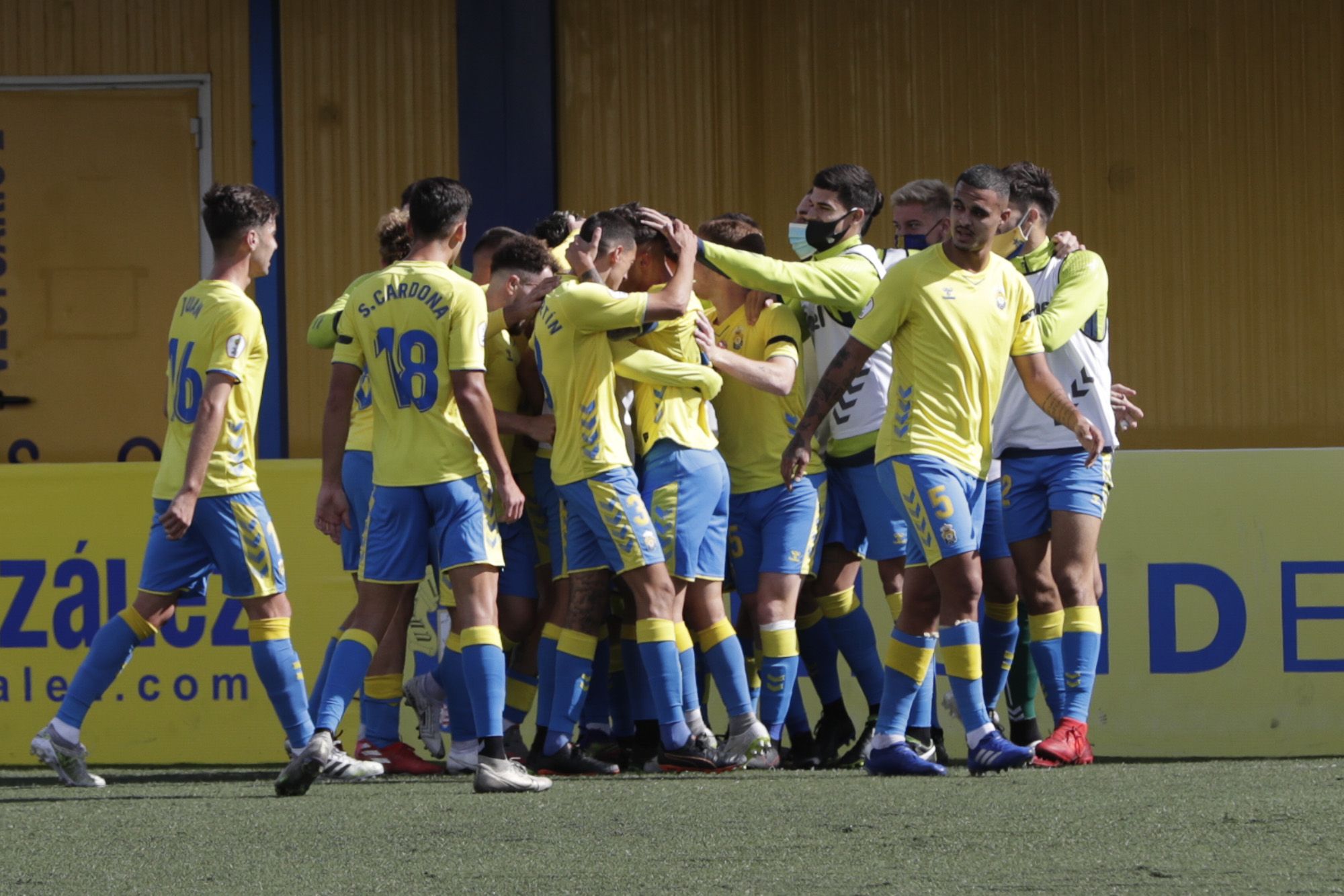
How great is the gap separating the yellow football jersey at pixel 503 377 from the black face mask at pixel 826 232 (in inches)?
44.2

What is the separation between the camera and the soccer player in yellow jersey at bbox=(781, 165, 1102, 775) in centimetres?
559

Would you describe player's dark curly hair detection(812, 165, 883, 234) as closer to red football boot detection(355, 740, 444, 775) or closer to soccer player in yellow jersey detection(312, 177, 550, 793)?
soccer player in yellow jersey detection(312, 177, 550, 793)

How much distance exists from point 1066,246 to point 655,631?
6.51ft

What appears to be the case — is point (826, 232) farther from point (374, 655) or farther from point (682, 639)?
point (374, 655)

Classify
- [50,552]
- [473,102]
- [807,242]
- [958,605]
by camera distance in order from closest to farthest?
[958,605]
[807,242]
[50,552]
[473,102]

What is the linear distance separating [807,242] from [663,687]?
165cm

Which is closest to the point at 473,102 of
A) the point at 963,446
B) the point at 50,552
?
the point at 50,552

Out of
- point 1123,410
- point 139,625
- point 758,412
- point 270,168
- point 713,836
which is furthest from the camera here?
point 270,168

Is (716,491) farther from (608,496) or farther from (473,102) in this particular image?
(473,102)

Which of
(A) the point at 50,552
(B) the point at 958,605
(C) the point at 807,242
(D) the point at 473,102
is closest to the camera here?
(B) the point at 958,605

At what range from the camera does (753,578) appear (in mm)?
6609

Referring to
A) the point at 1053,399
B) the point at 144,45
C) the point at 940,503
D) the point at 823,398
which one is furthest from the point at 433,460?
the point at 144,45

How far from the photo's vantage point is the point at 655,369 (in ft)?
20.3

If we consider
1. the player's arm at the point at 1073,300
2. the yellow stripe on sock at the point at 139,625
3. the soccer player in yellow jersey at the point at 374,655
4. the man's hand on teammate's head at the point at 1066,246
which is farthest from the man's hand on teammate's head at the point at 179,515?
the man's hand on teammate's head at the point at 1066,246
